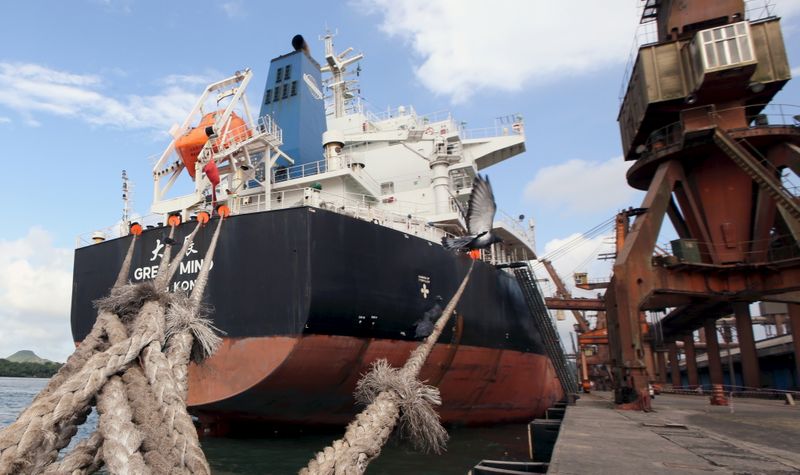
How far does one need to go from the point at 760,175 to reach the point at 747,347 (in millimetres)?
8612

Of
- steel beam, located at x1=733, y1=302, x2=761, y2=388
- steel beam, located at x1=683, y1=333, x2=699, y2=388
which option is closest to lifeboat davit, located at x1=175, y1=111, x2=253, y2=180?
steel beam, located at x1=733, y1=302, x2=761, y2=388

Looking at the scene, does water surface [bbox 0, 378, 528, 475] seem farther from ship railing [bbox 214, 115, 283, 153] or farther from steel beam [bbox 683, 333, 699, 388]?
steel beam [bbox 683, 333, 699, 388]

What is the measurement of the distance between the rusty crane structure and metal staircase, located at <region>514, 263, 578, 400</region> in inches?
147

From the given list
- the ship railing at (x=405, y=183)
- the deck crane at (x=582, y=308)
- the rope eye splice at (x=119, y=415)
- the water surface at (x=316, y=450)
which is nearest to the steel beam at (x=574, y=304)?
the deck crane at (x=582, y=308)

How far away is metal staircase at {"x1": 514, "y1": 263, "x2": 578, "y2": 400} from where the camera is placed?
1680 centimetres

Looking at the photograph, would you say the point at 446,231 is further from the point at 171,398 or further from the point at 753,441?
the point at 171,398

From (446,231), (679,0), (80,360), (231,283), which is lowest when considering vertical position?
(80,360)

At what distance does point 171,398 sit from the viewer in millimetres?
2453

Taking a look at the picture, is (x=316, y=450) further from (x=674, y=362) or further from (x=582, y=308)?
(x=674, y=362)

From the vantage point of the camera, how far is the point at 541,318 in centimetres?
1733

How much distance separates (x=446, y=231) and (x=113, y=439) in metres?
13.0

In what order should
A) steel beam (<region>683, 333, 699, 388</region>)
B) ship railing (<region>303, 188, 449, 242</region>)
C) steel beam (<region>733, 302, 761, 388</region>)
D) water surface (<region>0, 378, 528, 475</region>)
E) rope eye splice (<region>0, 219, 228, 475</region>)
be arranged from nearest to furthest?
rope eye splice (<region>0, 219, 228, 475</region>), water surface (<region>0, 378, 528, 475</region>), ship railing (<region>303, 188, 449, 242</region>), steel beam (<region>733, 302, 761, 388</region>), steel beam (<region>683, 333, 699, 388</region>)

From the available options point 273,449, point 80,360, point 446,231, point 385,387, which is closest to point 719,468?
point 385,387

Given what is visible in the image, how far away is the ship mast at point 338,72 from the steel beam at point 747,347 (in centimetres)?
1671
